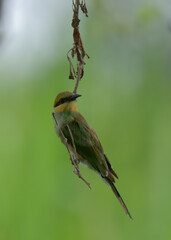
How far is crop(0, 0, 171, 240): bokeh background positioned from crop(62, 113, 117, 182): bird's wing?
156mm

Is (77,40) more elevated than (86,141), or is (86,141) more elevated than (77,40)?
(77,40)

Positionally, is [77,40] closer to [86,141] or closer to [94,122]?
A: [86,141]

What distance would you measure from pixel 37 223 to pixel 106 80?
0.75m

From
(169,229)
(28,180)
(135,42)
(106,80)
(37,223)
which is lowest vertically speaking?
(169,229)

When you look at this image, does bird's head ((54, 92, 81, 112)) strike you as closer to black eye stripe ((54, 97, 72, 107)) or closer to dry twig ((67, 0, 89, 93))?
black eye stripe ((54, 97, 72, 107))

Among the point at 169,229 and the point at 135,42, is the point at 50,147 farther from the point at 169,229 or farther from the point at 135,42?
the point at 135,42

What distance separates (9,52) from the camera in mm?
2045

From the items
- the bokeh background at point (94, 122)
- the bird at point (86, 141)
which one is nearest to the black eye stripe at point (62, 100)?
the bird at point (86, 141)

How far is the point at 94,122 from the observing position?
2070mm

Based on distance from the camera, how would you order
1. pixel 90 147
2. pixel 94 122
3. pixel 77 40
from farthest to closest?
pixel 94 122, pixel 90 147, pixel 77 40

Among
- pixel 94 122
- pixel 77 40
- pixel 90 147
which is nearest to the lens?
pixel 77 40

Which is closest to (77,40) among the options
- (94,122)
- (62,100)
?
(62,100)

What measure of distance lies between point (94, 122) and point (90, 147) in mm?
552

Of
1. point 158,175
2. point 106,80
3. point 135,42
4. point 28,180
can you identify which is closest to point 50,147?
point 28,180
